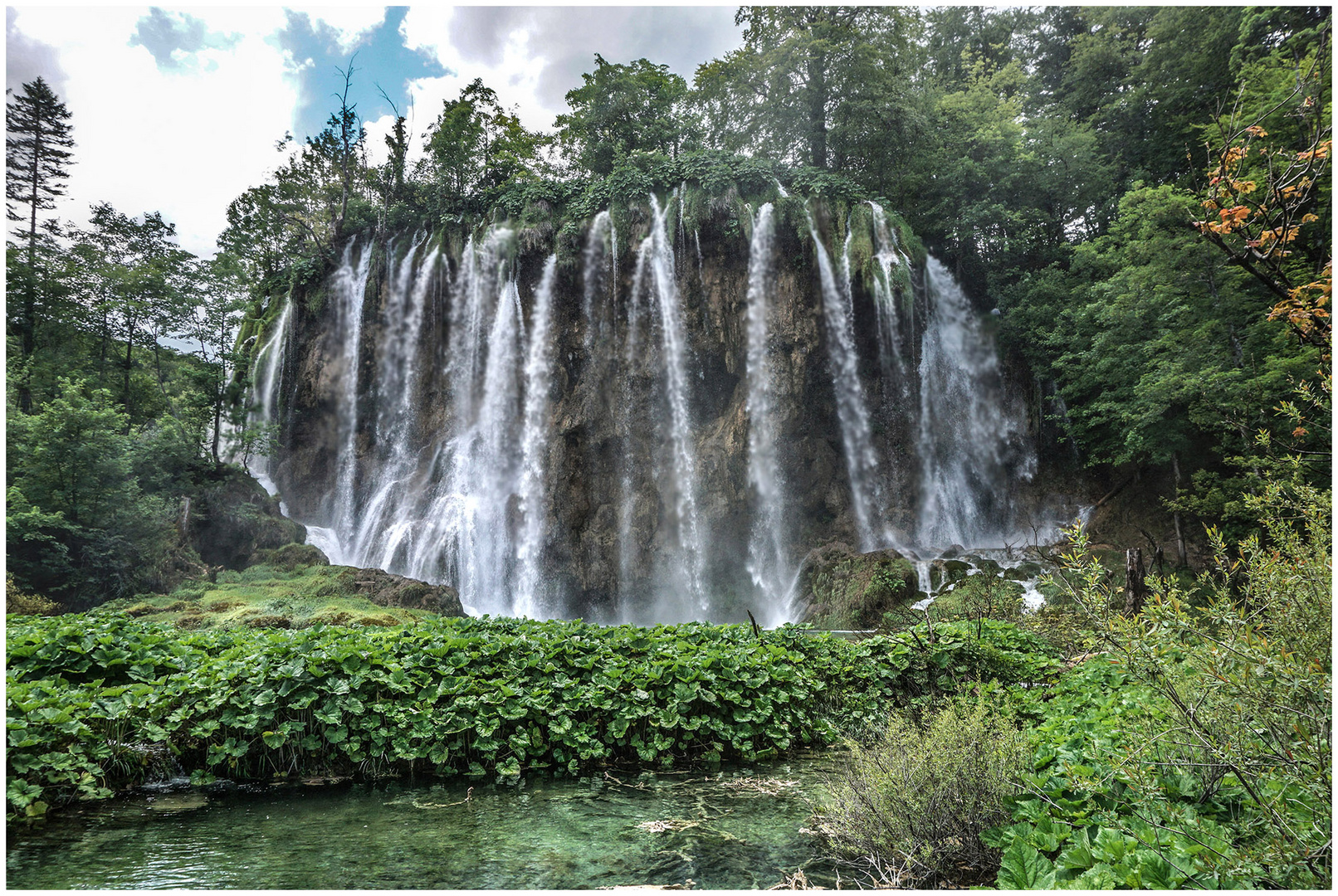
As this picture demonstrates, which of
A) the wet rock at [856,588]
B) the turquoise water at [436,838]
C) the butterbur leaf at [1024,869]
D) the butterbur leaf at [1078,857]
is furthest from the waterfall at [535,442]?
the butterbur leaf at [1078,857]

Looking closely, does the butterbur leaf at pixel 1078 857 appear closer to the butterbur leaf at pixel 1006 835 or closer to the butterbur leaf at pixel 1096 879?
the butterbur leaf at pixel 1096 879

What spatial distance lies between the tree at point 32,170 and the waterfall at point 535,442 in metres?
9.62

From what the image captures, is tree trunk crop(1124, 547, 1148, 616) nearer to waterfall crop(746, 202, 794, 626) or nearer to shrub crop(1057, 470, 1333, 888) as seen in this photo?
shrub crop(1057, 470, 1333, 888)

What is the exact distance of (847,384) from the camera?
16.7 meters

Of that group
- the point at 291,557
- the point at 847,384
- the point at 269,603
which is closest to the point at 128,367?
the point at 291,557

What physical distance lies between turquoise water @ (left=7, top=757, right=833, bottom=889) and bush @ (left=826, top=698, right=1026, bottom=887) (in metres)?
0.29

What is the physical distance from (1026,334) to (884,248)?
15.8 feet

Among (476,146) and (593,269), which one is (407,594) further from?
(476,146)

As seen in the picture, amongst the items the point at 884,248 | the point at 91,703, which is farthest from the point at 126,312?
the point at 884,248

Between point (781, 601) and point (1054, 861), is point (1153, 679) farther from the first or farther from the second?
point (781, 601)

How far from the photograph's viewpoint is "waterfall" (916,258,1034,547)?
16844 millimetres

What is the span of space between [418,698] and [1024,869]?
3.40 meters

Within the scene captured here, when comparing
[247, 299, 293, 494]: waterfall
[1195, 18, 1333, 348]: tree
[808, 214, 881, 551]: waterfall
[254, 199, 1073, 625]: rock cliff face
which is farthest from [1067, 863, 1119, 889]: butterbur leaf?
[247, 299, 293, 494]: waterfall

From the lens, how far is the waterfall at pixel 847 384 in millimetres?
16531
